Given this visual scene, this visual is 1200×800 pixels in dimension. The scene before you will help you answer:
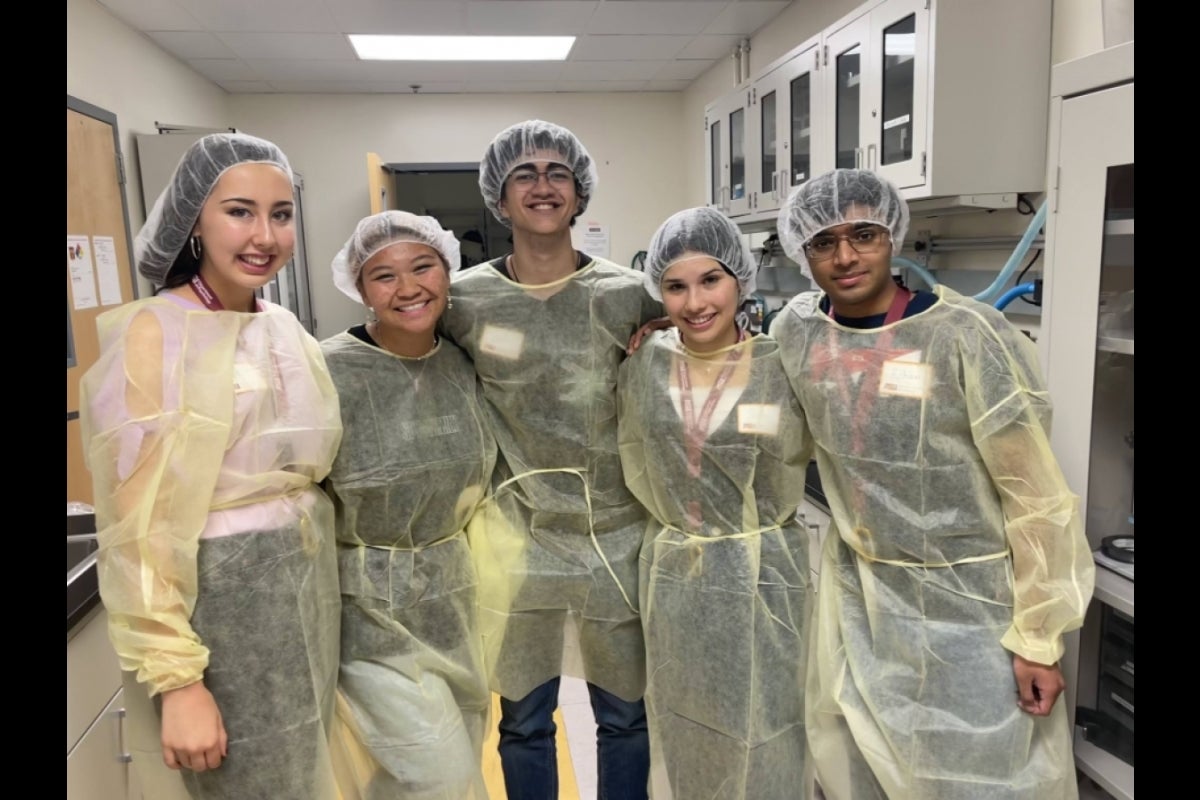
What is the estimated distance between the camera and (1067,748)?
4.24 ft

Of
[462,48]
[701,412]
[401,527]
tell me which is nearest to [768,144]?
[462,48]

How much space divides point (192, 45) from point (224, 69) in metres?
0.51

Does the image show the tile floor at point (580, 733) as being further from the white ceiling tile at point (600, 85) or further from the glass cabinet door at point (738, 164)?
the white ceiling tile at point (600, 85)

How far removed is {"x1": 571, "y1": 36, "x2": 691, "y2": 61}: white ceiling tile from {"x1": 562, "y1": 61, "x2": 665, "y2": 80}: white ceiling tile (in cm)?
9

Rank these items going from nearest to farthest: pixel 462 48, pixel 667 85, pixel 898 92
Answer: pixel 898 92, pixel 462 48, pixel 667 85


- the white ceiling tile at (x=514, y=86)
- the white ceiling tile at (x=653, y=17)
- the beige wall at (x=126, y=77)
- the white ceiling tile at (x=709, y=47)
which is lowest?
the beige wall at (x=126, y=77)

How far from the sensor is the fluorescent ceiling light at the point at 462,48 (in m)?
3.91

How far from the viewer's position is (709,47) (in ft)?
13.7

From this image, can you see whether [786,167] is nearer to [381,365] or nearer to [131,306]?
[381,365]

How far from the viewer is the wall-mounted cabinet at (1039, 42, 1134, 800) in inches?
50.8

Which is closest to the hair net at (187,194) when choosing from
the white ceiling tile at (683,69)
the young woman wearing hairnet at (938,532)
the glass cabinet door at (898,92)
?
the young woman wearing hairnet at (938,532)

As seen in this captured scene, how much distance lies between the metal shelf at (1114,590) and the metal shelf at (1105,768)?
0.94ft

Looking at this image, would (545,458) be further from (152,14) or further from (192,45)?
(192,45)
